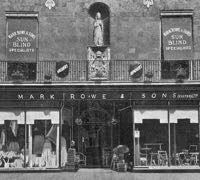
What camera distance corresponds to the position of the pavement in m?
26.1

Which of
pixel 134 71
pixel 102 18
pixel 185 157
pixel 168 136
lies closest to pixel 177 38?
pixel 134 71

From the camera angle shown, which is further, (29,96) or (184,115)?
(184,115)

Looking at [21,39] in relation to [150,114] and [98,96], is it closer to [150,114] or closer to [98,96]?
[98,96]

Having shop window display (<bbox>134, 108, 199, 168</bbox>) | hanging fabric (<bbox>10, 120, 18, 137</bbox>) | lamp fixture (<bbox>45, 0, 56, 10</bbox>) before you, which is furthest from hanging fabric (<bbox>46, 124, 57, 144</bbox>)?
lamp fixture (<bbox>45, 0, 56, 10</bbox>)

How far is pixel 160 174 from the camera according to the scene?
27.6 meters

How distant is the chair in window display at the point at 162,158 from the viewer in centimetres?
2861

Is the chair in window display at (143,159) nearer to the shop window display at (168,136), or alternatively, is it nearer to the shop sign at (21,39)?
the shop window display at (168,136)

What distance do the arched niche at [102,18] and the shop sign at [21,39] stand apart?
2518 millimetres

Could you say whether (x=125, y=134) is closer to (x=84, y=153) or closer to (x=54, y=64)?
(x=84, y=153)

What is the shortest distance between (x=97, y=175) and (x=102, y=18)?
755cm

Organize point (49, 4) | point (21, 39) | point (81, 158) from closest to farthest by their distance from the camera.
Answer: point (21, 39)
point (49, 4)
point (81, 158)

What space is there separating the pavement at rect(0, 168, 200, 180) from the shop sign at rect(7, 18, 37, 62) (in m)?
5.19

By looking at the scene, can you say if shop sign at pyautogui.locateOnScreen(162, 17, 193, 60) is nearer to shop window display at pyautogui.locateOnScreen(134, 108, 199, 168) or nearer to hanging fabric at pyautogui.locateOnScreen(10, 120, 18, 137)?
shop window display at pyautogui.locateOnScreen(134, 108, 199, 168)

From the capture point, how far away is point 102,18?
99.3 ft
